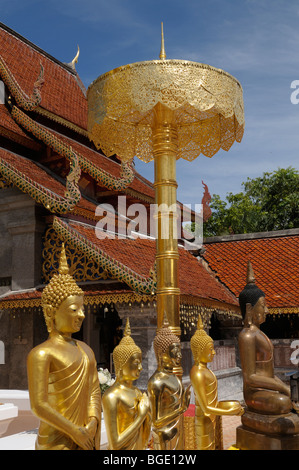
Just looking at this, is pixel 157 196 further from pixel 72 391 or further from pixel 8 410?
Result: pixel 8 410

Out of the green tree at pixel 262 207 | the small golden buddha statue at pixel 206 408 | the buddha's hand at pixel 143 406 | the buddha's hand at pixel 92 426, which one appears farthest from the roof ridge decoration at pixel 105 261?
the green tree at pixel 262 207

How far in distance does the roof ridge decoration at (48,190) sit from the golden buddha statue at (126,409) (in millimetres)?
5122

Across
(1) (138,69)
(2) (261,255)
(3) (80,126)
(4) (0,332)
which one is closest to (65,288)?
(1) (138,69)

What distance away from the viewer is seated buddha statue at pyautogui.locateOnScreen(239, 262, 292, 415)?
4211 millimetres

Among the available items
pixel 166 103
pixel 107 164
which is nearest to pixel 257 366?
pixel 166 103

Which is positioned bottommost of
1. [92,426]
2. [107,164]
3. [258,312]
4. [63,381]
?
[92,426]

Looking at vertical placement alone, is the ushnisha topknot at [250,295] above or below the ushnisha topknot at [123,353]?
above

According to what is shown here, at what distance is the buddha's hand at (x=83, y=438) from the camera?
279 cm

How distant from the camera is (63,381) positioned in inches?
113

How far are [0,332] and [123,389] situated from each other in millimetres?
6926

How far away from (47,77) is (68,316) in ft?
41.4

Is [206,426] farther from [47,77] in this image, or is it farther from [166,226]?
[47,77]

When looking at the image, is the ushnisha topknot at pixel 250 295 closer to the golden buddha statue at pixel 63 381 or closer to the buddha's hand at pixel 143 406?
the buddha's hand at pixel 143 406
